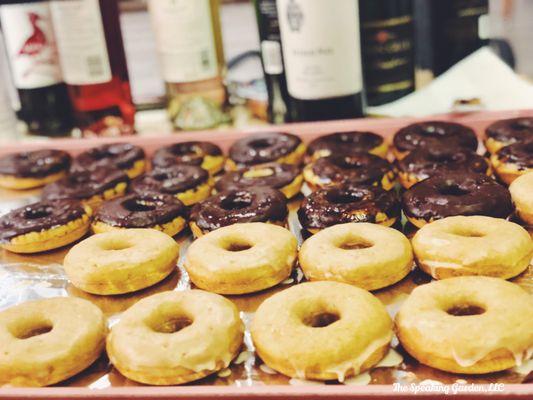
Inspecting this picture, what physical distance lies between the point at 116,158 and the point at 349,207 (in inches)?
23.9

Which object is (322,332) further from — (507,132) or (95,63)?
(95,63)

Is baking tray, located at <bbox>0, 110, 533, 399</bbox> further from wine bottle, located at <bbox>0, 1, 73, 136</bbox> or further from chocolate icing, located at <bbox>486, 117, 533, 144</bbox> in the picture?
wine bottle, located at <bbox>0, 1, 73, 136</bbox>

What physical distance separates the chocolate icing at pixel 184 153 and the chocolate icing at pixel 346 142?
0.73 ft

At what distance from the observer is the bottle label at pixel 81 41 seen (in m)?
1.45

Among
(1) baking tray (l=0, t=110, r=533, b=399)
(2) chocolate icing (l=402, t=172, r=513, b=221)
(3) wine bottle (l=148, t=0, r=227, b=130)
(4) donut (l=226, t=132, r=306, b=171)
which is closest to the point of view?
(1) baking tray (l=0, t=110, r=533, b=399)

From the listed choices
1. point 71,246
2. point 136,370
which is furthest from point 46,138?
point 136,370

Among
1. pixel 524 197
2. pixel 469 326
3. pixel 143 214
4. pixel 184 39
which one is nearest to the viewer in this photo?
pixel 469 326

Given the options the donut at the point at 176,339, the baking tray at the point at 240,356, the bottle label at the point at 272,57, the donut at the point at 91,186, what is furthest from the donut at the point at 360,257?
the bottle label at the point at 272,57

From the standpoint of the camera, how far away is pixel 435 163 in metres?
1.19

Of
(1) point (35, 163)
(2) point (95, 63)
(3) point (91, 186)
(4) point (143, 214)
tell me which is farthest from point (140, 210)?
(2) point (95, 63)

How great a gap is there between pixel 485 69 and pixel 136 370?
1174 mm

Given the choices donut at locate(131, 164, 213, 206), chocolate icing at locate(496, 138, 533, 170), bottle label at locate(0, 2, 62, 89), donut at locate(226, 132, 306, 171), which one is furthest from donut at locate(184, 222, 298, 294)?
bottle label at locate(0, 2, 62, 89)

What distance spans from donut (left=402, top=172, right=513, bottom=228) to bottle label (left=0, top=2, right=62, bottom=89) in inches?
37.9

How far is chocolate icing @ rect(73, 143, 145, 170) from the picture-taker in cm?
140
